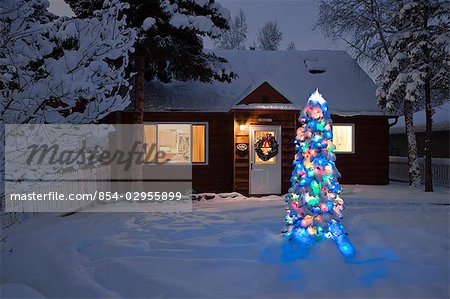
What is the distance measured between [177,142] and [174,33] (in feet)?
14.0

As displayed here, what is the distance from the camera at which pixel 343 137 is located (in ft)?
50.8

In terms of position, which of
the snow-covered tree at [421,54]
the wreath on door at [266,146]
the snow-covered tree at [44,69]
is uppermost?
the snow-covered tree at [421,54]

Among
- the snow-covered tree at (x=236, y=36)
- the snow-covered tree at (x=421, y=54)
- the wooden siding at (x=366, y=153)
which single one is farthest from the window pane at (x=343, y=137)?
the snow-covered tree at (x=236, y=36)

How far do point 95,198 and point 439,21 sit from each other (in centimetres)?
1264

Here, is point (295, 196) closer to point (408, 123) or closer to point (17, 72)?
point (17, 72)

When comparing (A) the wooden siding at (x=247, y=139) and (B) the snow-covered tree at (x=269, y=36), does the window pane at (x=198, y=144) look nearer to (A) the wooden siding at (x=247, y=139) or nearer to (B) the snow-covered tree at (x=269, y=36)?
(A) the wooden siding at (x=247, y=139)

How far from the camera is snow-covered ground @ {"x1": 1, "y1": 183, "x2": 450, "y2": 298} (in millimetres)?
4974

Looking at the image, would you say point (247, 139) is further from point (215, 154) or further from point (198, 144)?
point (198, 144)

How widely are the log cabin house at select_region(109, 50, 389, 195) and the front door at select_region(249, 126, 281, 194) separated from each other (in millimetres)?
33

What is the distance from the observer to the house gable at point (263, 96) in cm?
1267

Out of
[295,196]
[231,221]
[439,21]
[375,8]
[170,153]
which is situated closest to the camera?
[295,196]

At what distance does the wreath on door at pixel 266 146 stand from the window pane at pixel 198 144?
2321 millimetres

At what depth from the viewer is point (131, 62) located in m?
12.3

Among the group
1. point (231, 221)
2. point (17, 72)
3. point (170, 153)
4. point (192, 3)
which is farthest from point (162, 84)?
point (17, 72)
